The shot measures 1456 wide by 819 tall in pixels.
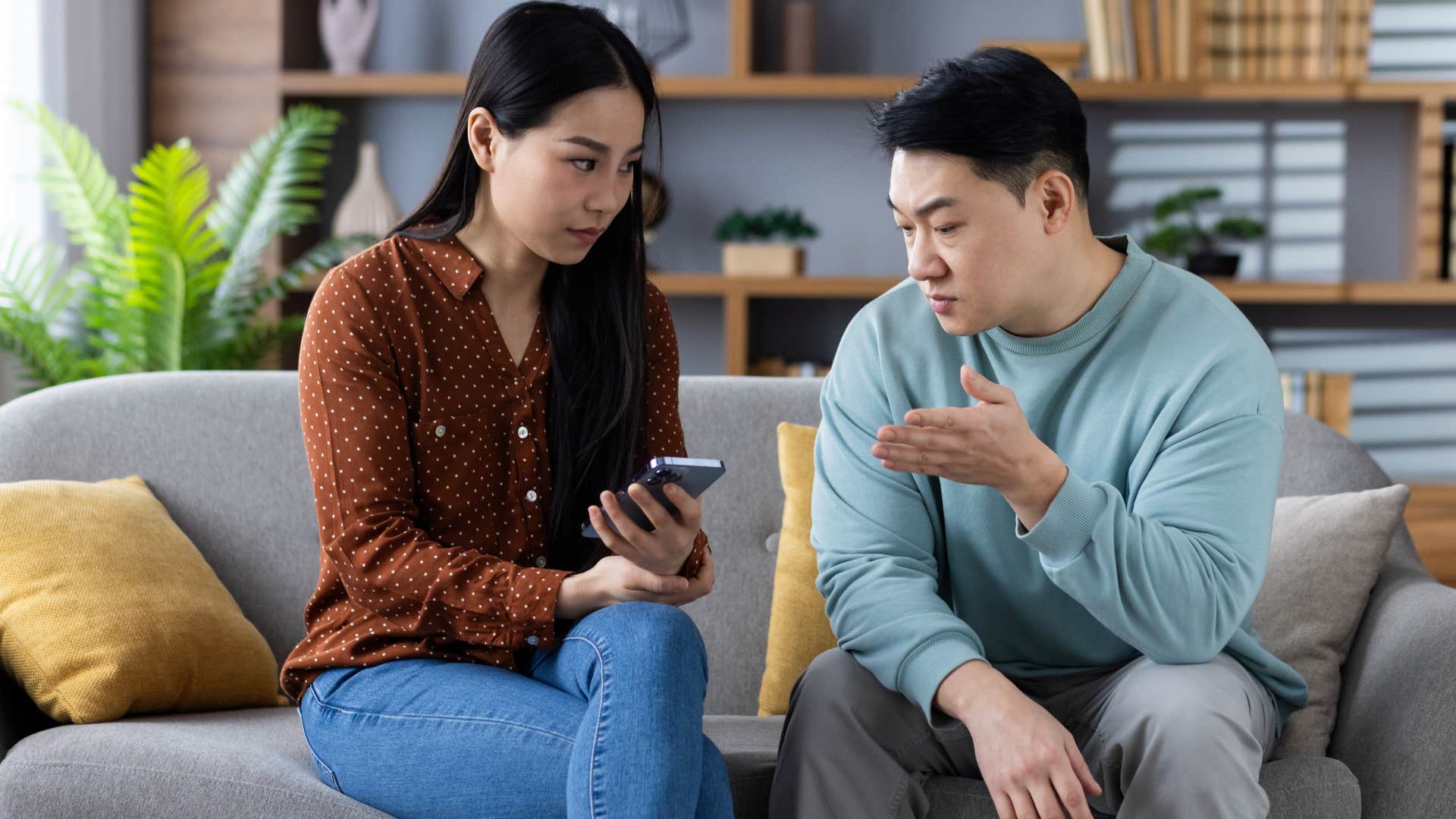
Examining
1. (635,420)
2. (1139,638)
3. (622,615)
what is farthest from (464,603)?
(1139,638)

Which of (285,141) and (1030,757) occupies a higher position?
(285,141)

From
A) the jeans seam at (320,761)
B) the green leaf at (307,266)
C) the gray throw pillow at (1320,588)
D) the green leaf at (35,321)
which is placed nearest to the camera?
the jeans seam at (320,761)

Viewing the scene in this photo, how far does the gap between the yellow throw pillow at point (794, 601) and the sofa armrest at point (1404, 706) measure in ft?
2.09

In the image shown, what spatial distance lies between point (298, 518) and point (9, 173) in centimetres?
175

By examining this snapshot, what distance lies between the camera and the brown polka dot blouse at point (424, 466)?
1.34 m

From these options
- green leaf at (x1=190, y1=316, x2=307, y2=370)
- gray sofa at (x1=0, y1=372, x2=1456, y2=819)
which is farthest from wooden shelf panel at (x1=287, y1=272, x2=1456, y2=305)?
gray sofa at (x1=0, y1=372, x2=1456, y2=819)

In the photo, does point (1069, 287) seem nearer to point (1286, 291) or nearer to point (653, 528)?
point (653, 528)

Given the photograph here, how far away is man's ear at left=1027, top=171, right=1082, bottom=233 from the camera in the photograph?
1443 millimetres

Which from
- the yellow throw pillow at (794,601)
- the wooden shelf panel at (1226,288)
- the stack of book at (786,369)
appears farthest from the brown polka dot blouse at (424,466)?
the stack of book at (786,369)

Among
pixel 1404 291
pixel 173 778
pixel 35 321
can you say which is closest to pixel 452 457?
pixel 173 778

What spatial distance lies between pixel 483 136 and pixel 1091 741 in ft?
2.94

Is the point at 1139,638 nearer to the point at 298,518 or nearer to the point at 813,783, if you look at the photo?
the point at 813,783

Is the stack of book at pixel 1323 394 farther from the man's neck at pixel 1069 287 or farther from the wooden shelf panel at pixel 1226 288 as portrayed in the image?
the man's neck at pixel 1069 287

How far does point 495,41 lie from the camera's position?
145cm
